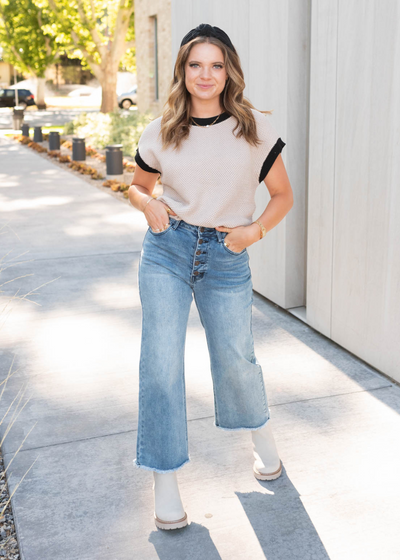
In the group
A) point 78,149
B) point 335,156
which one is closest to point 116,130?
point 78,149

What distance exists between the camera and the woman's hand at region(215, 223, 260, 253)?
9.00 feet

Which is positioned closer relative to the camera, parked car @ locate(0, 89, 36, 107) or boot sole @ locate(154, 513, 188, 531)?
boot sole @ locate(154, 513, 188, 531)

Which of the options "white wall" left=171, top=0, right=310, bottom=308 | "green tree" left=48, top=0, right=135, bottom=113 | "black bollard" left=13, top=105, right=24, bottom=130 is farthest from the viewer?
"black bollard" left=13, top=105, right=24, bottom=130

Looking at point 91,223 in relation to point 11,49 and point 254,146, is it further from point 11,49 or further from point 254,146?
point 11,49

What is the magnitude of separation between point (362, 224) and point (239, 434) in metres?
1.62

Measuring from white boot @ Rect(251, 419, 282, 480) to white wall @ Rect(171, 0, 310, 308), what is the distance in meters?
2.51

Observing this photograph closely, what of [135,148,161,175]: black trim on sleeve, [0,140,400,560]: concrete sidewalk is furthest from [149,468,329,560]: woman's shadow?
[135,148,161,175]: black trim on sleeve

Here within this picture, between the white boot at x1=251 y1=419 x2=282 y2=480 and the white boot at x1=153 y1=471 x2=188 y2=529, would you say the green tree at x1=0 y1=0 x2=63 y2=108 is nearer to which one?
the white boot at x1=251 y1=419 x2=282 y2=480

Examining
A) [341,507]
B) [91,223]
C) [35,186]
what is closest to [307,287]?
[341,507]

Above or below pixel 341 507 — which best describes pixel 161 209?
above

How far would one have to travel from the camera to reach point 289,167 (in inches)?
213

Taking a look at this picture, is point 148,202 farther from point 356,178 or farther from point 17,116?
point 17,116

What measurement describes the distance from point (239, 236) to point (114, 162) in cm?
1081

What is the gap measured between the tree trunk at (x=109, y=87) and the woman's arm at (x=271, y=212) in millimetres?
24627
